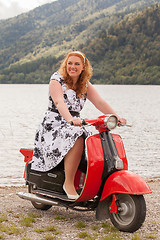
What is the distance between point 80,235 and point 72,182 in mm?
712

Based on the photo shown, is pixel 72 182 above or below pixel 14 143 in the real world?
above

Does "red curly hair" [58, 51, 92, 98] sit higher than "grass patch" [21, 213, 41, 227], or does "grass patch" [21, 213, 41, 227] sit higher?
"red curly hair" [58, 51, 92, 98]

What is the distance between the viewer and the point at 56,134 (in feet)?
15.6

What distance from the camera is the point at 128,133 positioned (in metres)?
23.5

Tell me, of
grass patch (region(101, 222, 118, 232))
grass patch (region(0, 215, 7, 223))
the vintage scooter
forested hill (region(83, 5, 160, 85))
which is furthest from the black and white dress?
forested hill (region(83, 5, 160, 85))

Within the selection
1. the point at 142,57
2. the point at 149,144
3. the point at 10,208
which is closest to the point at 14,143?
the point at 149,144

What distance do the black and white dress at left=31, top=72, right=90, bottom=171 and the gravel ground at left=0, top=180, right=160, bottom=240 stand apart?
28.5 inches

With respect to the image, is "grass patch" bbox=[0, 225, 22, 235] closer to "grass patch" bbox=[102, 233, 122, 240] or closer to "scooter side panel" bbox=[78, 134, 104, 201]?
"scooter side panel" bbox=[78, 134, 104, 201]

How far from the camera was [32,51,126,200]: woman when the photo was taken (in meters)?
4.57

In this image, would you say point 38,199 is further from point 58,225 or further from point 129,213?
point 129,213

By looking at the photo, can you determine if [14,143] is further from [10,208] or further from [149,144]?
[10,208]

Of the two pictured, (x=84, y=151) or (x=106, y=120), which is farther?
(x=84, y=151)

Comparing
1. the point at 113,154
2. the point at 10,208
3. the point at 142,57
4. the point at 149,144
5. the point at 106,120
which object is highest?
→ the point at 142,57

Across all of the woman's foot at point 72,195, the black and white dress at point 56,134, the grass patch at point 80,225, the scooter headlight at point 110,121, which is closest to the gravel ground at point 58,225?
the grass patch at point 80,225
